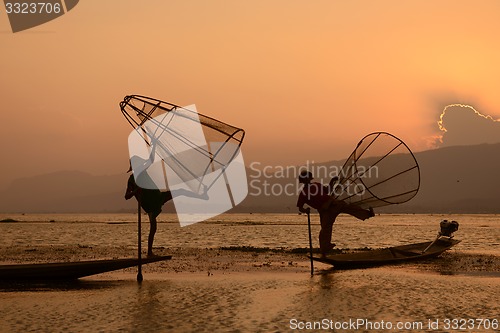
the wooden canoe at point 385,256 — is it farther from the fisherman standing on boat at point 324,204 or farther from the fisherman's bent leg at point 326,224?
the fisherman standing on boat at point 324,204

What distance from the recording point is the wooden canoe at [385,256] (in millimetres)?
18359

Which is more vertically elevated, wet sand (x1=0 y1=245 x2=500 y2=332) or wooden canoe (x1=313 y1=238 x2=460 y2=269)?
wooden canoe (x1=313 y1=238 x2=460 y2=269)

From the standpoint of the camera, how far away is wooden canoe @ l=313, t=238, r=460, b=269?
60.2 feet

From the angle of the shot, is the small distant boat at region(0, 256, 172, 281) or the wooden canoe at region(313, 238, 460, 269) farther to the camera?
the wooden canoe at region(313, 238, 460, 269)

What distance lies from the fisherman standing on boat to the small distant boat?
178 inches

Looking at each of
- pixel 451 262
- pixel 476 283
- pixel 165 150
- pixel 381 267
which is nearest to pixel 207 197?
pixel 165 150

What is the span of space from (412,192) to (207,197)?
6.08m

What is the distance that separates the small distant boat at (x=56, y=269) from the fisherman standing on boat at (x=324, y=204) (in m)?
4.53

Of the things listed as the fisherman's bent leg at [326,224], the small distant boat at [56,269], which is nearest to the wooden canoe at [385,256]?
the fisherman's bent leg at [326,224]

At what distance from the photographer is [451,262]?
21.7 meters

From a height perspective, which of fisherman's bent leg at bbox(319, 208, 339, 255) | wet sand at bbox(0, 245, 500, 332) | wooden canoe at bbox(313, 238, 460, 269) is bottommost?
wet sand at bbox(0, 245, 500, 332)

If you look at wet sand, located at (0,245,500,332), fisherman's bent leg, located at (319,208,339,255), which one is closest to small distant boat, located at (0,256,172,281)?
wet sand, located at (0,245,500,332)

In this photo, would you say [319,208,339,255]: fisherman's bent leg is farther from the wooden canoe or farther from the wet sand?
the wet sand

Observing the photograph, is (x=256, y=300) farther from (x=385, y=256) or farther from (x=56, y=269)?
(x=385, y=256)
